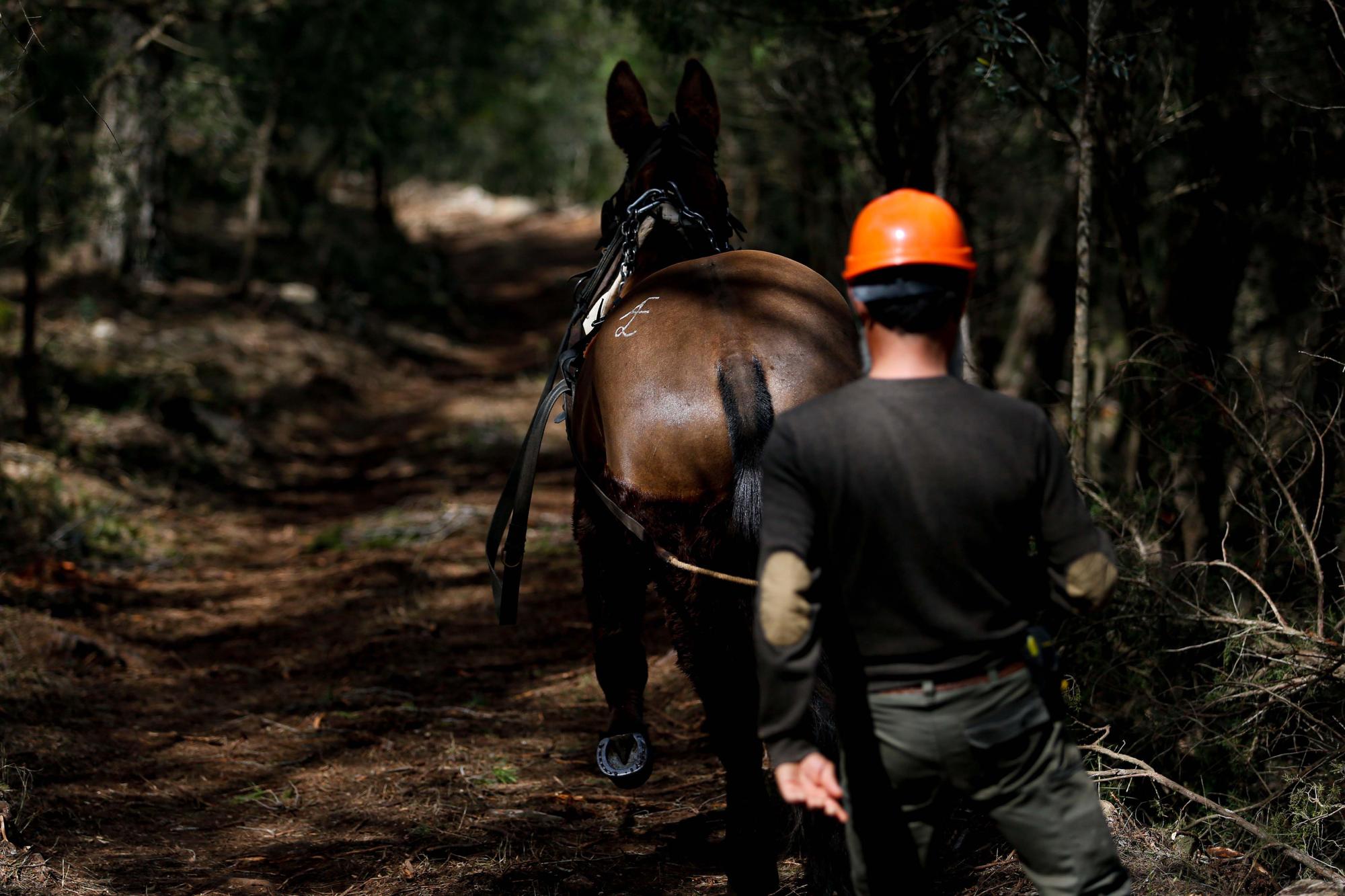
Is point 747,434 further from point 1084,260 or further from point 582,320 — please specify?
point 1084,260

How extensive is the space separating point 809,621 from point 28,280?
9.88 m

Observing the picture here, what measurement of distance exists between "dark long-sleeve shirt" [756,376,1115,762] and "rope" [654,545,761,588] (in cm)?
96

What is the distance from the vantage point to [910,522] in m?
2.32

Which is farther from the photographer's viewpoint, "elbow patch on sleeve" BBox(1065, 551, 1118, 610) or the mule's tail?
the mule's tail

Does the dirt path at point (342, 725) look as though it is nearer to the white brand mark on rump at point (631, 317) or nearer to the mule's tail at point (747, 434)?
the mule's tail at point (747, 434)

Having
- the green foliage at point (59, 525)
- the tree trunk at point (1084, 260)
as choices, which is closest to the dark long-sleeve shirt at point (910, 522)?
the tree trunk at point (1084, 260)

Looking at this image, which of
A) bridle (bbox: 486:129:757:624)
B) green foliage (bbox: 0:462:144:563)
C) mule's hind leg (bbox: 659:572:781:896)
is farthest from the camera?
green foliage (bbox: 0:462:144:563)

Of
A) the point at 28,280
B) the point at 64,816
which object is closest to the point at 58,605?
the point at 64,816

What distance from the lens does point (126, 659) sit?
266 inches

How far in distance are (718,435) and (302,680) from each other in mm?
4349

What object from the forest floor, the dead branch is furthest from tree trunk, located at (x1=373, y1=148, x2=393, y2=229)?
the dead branch

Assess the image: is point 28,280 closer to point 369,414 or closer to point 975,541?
point 369,414

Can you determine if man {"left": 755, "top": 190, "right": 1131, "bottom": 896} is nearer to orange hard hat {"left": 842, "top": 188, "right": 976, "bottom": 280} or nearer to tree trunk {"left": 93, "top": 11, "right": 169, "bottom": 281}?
orange hard hat {"left": 842, "top": 188, "right": 976, "bottom": 280}

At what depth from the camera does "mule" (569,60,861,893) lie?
3.40 meters
